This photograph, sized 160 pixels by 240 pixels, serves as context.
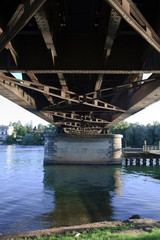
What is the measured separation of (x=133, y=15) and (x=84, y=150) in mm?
39185

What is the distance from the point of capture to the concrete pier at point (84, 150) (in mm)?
43375

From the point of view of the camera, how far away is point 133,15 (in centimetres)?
530

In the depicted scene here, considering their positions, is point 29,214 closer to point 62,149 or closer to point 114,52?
point 114,52

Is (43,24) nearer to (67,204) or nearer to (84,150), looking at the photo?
(67,204)

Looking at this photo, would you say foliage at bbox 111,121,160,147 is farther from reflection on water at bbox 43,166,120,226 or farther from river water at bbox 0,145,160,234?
river water at bbox 0,145,160,234

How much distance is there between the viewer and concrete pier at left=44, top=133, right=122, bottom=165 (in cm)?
4338

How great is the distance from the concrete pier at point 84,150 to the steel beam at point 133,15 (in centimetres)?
3795

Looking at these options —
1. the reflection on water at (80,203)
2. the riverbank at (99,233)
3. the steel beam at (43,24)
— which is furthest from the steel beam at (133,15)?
the reflection on water at (80,203)

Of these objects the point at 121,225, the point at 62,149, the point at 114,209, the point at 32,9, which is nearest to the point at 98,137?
the point at 62,149

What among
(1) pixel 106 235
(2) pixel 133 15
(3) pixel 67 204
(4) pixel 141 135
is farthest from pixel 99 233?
(4) pixel 141 135

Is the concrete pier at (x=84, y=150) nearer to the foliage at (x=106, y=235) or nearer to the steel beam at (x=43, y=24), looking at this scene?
the foliage at (x=106, y=235)

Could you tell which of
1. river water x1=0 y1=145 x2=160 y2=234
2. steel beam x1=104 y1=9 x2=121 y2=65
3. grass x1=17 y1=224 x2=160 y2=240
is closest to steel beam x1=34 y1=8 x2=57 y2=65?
steel beam x1=104 y1=9 x2=121 y2=65

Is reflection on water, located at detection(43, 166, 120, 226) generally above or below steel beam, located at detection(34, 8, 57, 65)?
below

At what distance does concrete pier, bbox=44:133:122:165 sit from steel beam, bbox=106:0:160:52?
124 ft
